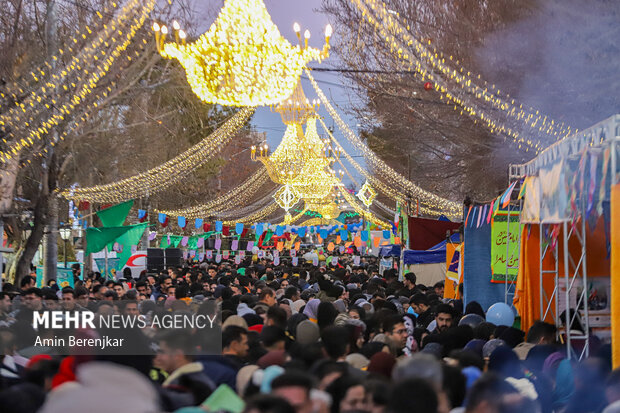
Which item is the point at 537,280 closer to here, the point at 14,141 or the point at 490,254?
the point at 490,254

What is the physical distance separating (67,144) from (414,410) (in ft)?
58.7

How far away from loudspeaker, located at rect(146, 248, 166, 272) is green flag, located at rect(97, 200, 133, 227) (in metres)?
4.57

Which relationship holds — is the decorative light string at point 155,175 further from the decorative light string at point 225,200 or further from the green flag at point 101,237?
the decorative light string at point 225,200

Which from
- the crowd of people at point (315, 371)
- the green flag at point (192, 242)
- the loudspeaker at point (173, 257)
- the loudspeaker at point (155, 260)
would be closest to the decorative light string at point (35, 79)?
the crowd of people at point (315, 371)

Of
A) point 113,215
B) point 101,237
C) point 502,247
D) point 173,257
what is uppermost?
point 113,215

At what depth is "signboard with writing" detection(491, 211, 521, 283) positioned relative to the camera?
13547mm

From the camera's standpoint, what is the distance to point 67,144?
2058 cm

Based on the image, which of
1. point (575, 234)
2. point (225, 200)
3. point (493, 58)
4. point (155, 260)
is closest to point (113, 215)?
point (155, 260)

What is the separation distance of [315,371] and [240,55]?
6.04 m

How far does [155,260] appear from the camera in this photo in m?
27.8

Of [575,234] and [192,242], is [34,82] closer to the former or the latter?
[575,234]

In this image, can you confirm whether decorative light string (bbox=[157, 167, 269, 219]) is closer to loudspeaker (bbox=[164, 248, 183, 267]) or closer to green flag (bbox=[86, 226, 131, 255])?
loudspeaker (bbox=[164, 248, 183, 267])

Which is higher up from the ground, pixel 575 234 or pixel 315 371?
pixel 575 234

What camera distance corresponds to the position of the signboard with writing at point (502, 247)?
13.5 m
